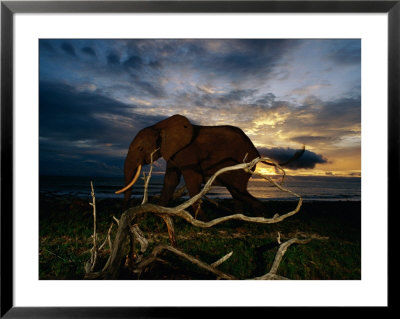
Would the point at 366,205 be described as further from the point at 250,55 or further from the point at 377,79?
the point at 250,55

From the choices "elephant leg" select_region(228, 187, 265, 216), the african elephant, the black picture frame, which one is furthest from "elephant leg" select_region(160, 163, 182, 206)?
the black picture frame

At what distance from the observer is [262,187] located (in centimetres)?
221

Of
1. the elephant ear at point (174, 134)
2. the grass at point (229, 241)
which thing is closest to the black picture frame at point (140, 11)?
the grass at point (229, 241)

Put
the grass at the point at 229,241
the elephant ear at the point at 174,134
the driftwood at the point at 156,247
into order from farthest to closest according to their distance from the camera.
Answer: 1. the elephant ear at the point at 174,134
2. the grass at the point at 229,241
3. the driftwood at the point at 156,247

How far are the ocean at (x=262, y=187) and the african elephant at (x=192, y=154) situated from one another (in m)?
0.09

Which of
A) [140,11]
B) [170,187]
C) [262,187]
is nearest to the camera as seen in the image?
[140,11]

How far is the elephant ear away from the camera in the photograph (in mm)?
2174

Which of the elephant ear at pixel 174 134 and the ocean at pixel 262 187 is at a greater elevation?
the elephant ear at pixel 174 134

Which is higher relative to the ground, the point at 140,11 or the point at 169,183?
the point at 140,11

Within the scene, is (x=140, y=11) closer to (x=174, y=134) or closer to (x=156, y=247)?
(x=174, y=134)

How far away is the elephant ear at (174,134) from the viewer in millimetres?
2174

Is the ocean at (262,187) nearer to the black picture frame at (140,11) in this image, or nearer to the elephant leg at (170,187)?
the elephant leg at (170,187)

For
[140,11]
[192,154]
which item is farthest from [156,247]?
[140,11]

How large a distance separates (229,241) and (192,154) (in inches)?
43.4
